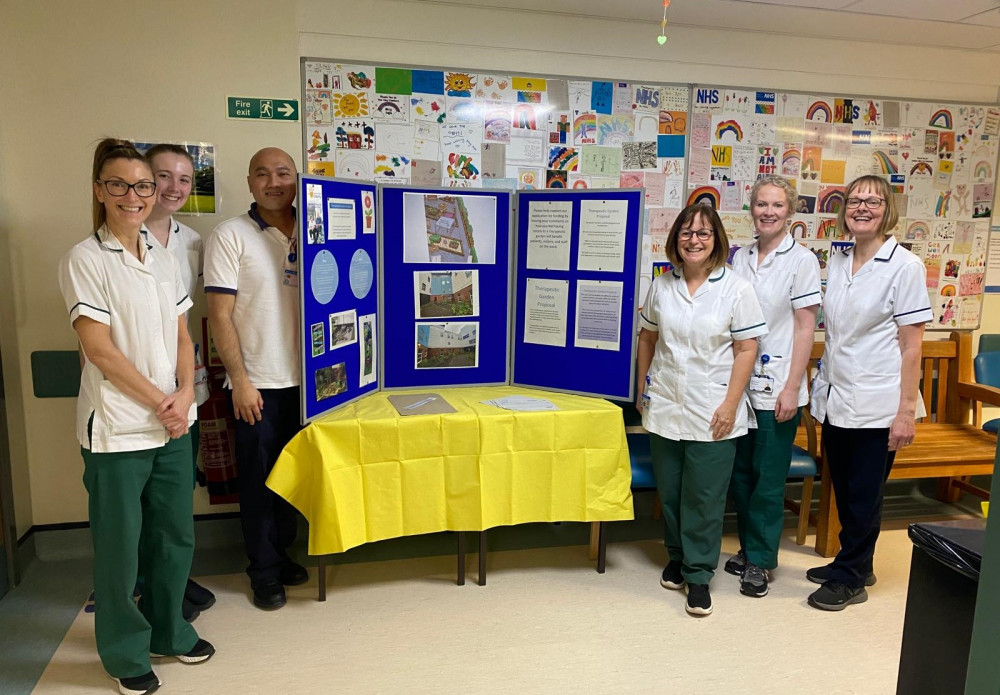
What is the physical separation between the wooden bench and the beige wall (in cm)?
240

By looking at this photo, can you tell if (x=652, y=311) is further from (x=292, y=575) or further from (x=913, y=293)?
(x=292, y=575)

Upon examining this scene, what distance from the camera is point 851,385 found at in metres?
2.80

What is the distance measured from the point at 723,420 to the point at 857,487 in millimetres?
638

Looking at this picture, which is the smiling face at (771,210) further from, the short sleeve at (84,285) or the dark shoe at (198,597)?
the dark shoe at (198,597)

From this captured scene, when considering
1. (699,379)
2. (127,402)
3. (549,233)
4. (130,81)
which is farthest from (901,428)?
(130,81)

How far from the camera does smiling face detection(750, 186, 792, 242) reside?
2.86m

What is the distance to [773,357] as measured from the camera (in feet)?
9.64

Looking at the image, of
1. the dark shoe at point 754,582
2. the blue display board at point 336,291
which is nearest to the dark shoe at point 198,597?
the blue display board at point 336,291

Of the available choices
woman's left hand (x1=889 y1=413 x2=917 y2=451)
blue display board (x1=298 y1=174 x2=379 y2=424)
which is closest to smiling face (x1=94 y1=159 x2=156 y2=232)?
blue display board (x1=298 y1=174 x2=379 y2=424)

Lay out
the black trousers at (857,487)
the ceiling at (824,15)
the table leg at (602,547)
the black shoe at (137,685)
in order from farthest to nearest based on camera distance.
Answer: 1. the ceiling at (824,15)
2. the table leg at (602,547)
3. the black trousers at (857,487)
4. the black shoe at (137,685)

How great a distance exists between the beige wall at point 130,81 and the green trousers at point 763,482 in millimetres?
2022

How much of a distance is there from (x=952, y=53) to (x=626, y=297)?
2.71m

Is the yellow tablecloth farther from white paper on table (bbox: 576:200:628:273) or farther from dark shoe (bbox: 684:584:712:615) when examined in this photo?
white paper on table (bbox: 576:200:628:273)

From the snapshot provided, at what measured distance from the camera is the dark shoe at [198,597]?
279cm
